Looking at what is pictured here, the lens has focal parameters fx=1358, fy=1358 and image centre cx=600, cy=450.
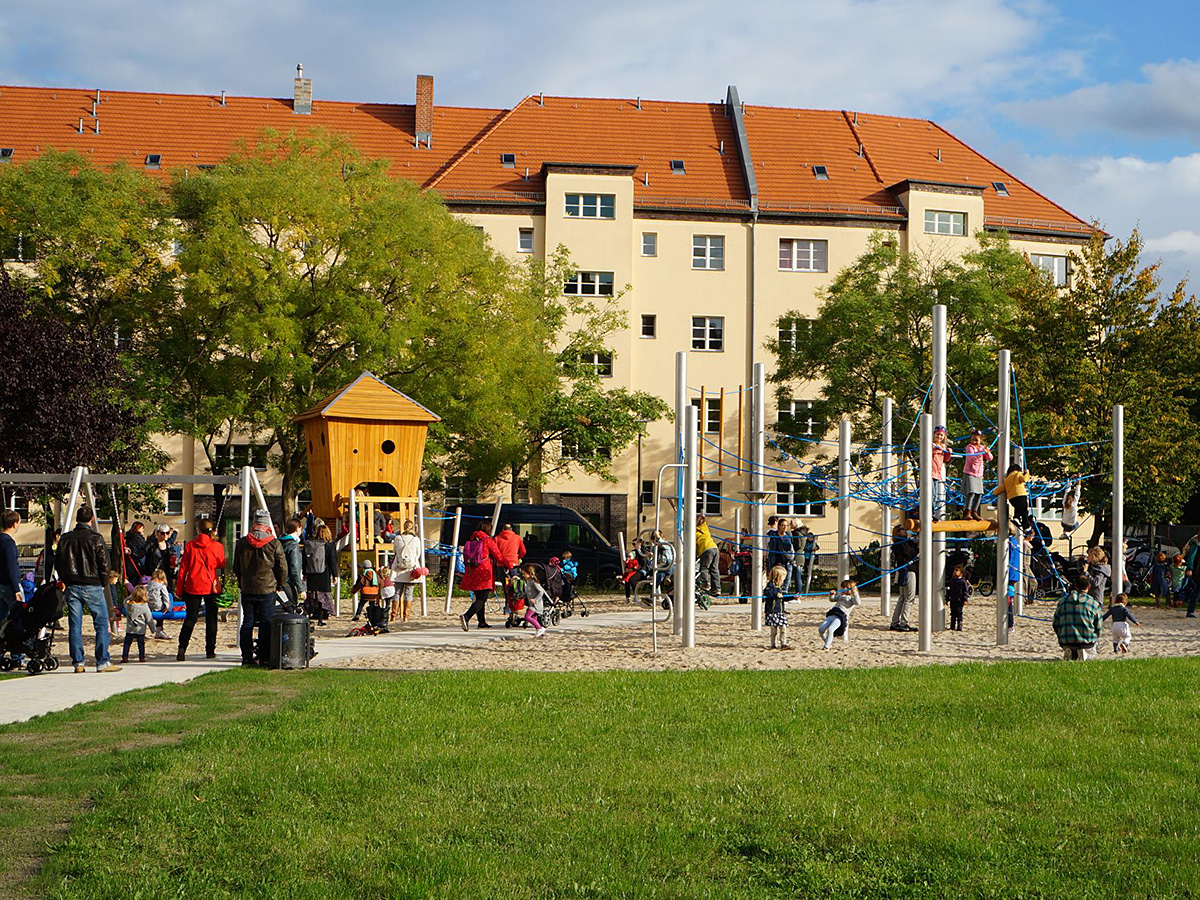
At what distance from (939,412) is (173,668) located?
11.4 m

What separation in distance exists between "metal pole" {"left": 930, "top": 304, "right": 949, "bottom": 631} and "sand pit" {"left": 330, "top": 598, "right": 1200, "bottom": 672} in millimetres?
486

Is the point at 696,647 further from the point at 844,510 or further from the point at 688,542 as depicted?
the point at 844,510

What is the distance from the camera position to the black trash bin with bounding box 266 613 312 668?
1538cm

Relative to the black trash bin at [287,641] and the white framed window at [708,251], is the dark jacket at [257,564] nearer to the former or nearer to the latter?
the black trash bin at [287,641]

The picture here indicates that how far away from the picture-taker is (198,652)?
717 inches

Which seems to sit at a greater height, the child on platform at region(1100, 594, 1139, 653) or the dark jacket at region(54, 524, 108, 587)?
the dark jacket at region(54, 524, 108, 587)

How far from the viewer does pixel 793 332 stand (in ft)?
136

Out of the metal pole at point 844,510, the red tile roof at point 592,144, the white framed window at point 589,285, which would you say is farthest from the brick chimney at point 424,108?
the metal pole at point 844,510

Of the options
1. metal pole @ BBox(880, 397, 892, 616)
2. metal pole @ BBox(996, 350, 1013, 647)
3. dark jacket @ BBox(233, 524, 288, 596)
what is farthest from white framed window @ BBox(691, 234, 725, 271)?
dark jacket @ BBox(233, 524, 288, 596)

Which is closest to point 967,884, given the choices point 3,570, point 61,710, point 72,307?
point 61,710

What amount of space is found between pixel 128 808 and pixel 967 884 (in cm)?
465

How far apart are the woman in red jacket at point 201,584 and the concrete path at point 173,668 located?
30cm

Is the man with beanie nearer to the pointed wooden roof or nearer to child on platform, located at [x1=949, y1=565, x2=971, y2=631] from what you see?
the pointed wooden roof

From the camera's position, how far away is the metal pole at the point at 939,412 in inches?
765
